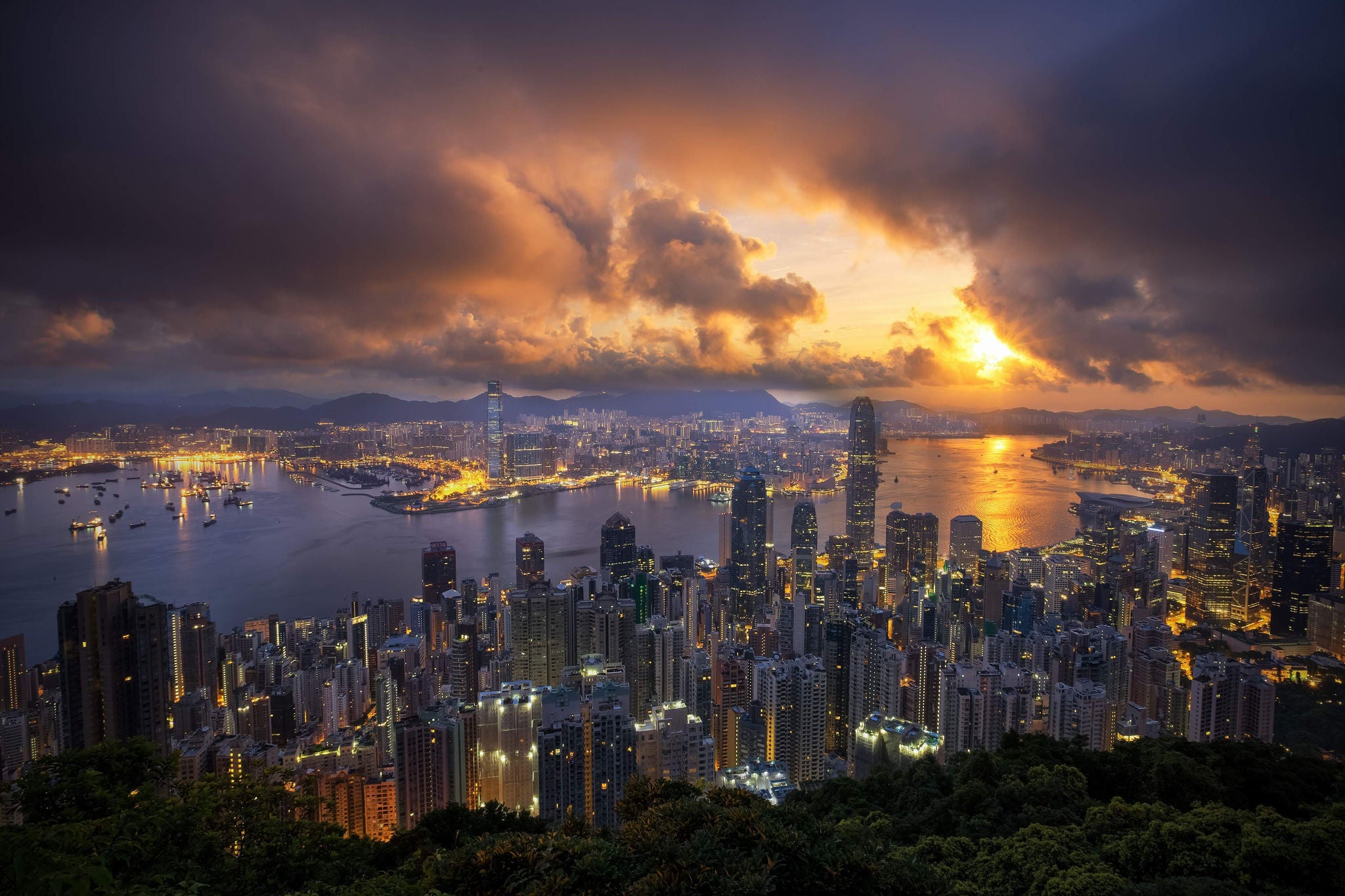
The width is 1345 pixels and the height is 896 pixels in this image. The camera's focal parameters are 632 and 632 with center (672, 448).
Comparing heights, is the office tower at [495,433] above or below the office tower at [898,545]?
above

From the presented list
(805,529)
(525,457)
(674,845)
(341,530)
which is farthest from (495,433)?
(674,845)

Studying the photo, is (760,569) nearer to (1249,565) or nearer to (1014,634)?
(1014,634)

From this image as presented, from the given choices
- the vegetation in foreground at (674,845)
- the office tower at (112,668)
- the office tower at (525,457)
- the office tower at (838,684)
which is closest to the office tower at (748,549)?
the office tower at (838,684)

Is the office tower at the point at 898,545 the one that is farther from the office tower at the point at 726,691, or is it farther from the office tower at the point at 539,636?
the office tower at the point at 539,636

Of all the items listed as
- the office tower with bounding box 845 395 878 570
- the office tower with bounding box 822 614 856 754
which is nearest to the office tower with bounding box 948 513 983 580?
the office tower with bounding box 845 395 878 570

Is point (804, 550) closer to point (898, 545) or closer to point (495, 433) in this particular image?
point (898, 545)

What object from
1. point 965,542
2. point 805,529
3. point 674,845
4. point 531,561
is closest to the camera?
point 674,845
